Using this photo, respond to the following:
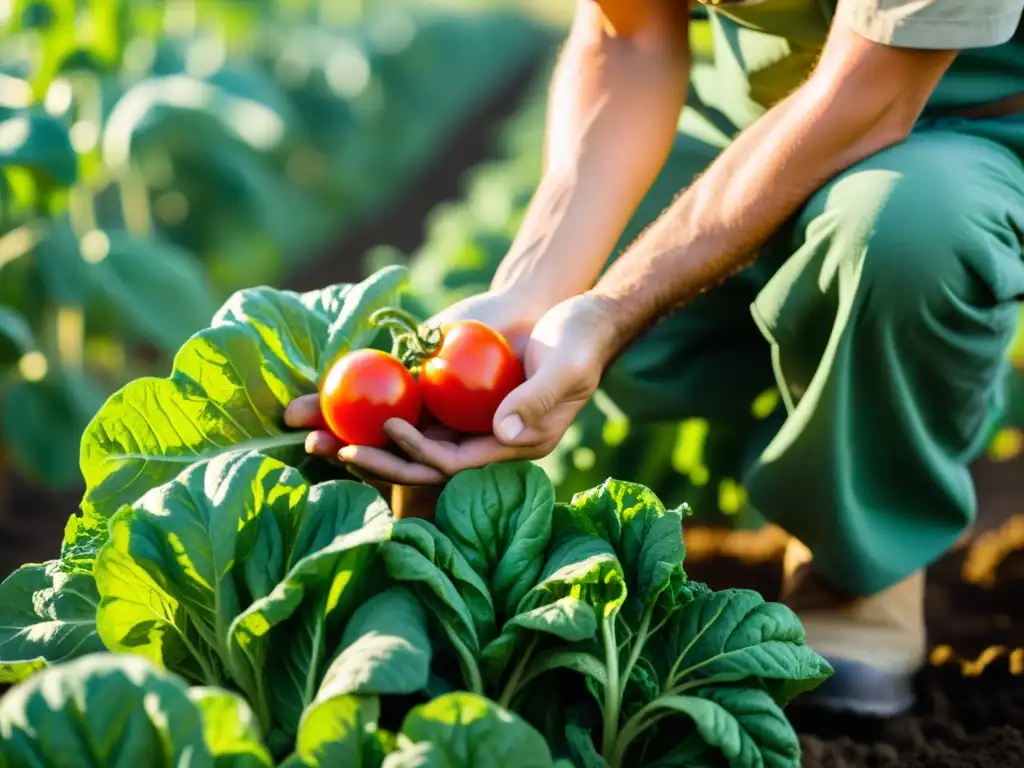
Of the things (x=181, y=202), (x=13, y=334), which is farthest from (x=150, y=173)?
(x=13, y=334)

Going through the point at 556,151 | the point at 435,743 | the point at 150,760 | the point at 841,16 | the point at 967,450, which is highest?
the point at 841,16

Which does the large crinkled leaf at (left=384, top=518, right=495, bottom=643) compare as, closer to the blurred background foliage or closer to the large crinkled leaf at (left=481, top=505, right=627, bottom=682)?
the large crinkled leaf at (left=481, top=505, right=627, bottom=682)

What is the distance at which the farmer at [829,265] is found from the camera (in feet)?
7.58

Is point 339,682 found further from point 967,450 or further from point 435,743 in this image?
point 967,450

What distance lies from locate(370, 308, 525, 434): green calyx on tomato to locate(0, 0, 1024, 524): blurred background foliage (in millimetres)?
686

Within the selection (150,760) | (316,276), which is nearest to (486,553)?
(150,760)

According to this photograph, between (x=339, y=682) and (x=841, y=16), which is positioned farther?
(x=841, y=16)

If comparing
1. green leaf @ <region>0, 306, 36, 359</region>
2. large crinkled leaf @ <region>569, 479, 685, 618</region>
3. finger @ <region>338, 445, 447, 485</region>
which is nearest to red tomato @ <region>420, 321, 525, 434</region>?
finger @ <region>338, 445, 447, 485</region>

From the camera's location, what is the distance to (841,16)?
2.33 m

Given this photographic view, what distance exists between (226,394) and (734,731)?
1029 millimetres

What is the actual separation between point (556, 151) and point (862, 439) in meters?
0.91

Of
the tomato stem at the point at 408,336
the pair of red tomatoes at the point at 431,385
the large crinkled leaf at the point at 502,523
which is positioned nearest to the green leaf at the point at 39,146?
the tomato stem at the point at 408,336

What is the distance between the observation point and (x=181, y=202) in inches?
210

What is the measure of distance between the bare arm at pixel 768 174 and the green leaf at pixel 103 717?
3.83 feet
